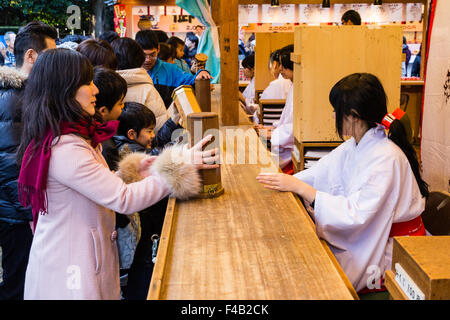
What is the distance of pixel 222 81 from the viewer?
3.58 m

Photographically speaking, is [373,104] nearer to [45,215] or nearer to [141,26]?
[45,215]

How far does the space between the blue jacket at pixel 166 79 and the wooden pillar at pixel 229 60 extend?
0.33 m

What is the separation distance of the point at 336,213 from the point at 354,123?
0.43 m

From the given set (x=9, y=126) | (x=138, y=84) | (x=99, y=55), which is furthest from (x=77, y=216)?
(x=138, y=84)

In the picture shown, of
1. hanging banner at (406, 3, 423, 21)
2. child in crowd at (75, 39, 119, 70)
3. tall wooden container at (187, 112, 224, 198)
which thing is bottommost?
tall wooden container at (187, 112, 224, 198)

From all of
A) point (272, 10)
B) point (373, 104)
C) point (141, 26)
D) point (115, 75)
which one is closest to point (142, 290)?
point (115, 75)

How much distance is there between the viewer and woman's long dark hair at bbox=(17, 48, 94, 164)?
1532 mm

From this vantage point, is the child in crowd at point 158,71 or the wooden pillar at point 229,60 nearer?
the wooden pillar at point 229,60

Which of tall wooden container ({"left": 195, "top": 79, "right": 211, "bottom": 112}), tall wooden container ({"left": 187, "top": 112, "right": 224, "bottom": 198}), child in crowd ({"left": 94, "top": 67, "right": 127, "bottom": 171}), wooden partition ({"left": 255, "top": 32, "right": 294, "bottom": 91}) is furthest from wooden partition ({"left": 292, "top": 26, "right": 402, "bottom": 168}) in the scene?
wooden partition ({"left": 255, "top": 32, "right": 294, "bottom": 91})

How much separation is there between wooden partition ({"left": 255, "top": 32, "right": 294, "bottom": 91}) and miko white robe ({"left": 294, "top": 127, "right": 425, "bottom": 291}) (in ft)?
15.7

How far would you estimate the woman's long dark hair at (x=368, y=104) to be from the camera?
193 cm

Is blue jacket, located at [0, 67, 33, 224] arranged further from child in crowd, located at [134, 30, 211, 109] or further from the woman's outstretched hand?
child in crowd, located at [134, 30, 211, 109]

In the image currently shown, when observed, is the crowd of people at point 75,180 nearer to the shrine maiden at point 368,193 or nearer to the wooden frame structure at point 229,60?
the shrine maiden at point 368,193

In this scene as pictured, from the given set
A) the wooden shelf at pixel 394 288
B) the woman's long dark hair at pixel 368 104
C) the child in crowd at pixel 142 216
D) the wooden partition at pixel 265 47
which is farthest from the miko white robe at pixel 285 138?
the wooden partition at pixel 265 47
